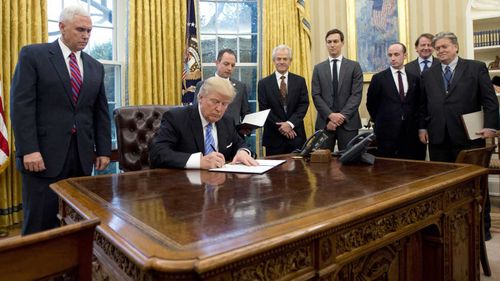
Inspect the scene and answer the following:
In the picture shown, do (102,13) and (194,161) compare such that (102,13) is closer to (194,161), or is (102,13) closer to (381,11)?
(194,161)

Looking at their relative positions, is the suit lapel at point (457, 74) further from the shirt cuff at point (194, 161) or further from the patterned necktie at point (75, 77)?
the patterned necktie at point (75, 77)

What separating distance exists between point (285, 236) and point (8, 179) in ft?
11.9

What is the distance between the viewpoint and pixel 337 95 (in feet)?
13.8

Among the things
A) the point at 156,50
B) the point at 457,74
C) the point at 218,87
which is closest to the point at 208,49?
the point at 156,50

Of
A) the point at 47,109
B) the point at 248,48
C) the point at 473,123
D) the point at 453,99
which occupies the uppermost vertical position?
the point at 248,48

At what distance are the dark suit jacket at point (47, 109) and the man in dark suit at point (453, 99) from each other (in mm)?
2892

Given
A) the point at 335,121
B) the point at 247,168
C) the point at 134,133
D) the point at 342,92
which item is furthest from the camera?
the point at 342,92

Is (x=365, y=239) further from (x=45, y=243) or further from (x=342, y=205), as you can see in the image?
(x=45, y=243)

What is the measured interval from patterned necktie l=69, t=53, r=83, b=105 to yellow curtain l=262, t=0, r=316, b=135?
3.07 metres

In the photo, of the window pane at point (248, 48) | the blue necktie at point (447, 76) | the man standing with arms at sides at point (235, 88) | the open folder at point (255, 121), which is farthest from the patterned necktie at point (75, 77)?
the window pane at point (248, 48)

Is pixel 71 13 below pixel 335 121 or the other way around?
the other way around

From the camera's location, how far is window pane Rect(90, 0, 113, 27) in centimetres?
484

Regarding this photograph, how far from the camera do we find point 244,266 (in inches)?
37.0

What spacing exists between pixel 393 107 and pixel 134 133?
2.46m
